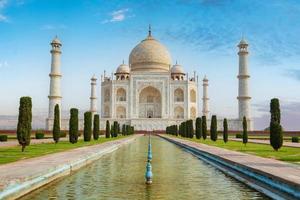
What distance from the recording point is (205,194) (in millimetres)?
5148

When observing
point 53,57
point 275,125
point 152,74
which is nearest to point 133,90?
point 152,74

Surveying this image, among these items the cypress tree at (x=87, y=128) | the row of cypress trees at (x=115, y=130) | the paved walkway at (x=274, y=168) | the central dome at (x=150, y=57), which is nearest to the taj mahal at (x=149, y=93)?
the central dome at (x=150, y=57)

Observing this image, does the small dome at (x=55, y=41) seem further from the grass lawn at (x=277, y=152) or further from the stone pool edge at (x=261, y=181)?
the stone pool edge at (x=261, y=181)

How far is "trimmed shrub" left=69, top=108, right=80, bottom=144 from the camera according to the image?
57.6ft

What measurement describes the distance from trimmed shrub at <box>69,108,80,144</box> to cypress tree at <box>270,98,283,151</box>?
8.43m

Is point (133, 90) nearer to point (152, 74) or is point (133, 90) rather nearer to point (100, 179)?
point (152, 74)

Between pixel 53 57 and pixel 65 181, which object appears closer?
pixel 65 181

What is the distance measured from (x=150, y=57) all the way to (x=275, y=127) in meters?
38.7

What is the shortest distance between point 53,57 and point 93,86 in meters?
8.51

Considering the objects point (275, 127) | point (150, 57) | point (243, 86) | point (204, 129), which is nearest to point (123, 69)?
point (150, 57)

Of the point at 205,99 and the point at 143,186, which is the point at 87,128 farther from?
Result: the point at 205,99

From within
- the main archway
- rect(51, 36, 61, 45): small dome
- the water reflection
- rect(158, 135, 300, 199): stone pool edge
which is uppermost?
rect(51, 36, 61, 45): small dome

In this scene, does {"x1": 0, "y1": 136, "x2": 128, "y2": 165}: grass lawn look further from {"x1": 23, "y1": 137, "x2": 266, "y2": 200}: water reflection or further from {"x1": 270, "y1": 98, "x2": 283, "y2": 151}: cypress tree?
{"x1": 270, "y1": 98, "x2": 283, "y2": 151}: cypress tree

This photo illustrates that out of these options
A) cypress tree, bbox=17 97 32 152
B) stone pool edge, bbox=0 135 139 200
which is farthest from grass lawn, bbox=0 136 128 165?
stone pool edge, bbox=0 135 139 200
